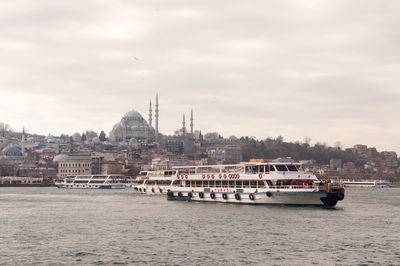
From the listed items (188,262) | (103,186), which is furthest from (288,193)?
(103,186)

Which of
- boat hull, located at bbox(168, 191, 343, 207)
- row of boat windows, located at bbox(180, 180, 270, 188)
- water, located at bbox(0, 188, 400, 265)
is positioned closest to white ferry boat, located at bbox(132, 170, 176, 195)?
→ row of boat windows, located at bbox(180, 180, 270, 188)

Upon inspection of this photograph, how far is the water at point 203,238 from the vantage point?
30281 mm

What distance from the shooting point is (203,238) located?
121ft

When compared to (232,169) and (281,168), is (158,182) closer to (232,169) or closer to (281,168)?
(232,169)

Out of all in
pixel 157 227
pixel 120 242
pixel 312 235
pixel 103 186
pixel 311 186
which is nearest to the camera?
pixel 120 242

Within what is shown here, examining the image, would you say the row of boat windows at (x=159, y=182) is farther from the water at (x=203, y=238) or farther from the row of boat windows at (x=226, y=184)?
the water at (x=203, y=238)

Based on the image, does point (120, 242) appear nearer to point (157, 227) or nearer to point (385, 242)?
point (157, 227)

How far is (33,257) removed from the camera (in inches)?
1198

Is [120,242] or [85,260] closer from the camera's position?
[85,260]

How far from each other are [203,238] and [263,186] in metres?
24.5

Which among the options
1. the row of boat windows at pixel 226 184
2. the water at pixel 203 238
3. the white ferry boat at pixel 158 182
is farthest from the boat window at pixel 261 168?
the white ferry boat at pixel 158 182

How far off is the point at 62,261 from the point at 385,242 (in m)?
18.6

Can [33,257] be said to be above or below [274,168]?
below

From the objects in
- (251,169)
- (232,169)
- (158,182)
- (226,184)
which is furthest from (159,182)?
(251,169)
